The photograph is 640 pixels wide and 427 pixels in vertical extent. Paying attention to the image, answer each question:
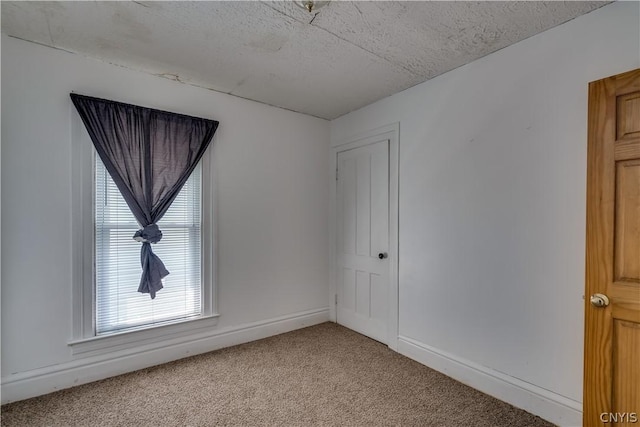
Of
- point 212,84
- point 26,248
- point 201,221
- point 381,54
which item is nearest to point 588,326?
point 381,54

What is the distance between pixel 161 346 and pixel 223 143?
1.94 m

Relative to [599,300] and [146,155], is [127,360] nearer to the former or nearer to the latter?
[146,155]

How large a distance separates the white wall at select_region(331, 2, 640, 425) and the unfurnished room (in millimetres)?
14

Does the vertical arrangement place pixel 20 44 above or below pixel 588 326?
above

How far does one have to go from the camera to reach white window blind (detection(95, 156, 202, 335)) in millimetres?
2467

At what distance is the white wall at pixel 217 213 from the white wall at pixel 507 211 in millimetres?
1208

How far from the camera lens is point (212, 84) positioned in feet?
9.41

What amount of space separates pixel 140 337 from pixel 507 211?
10.0 feet

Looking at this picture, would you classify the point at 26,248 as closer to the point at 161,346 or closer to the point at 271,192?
the point at 161,346

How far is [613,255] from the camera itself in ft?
5.20

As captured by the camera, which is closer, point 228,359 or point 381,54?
point 381,54

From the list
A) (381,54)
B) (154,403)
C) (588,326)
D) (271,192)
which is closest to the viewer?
(588,326)
